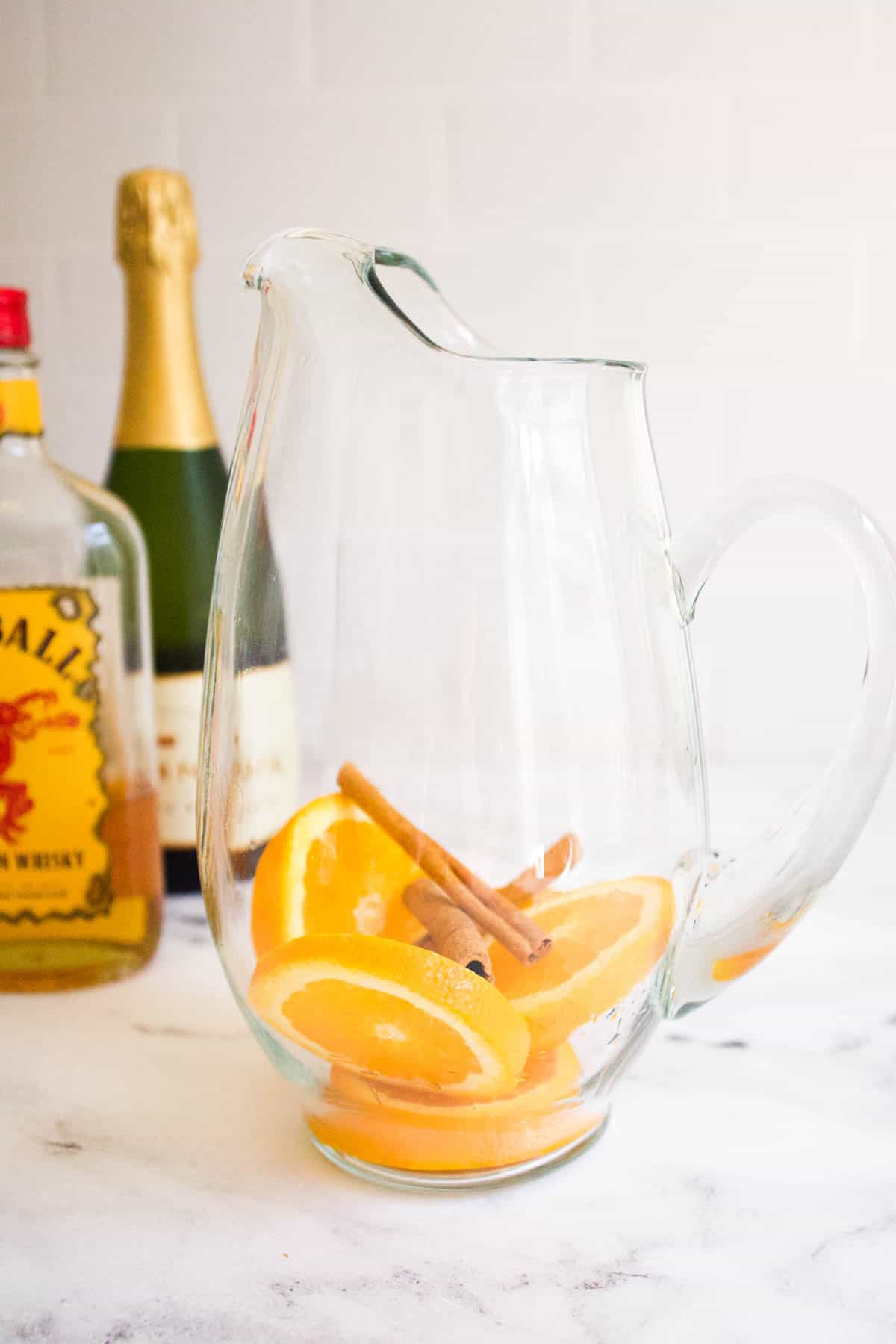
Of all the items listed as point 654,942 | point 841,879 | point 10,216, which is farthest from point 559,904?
point 10,216

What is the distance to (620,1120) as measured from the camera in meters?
0.40

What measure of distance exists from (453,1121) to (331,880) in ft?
0.26

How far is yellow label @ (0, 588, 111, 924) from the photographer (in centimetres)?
51

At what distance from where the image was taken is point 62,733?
52cm

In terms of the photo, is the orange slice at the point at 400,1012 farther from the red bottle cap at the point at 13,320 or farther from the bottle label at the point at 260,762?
the red bottle cap at the point at 13,320

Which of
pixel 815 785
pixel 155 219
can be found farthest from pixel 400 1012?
pixel 155 219

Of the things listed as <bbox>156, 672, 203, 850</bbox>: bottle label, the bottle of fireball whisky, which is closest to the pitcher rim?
the bottle of fireball whisky

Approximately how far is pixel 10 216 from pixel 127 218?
0.26 metres

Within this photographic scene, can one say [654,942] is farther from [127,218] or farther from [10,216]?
[10,216]

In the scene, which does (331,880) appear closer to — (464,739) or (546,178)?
(464,739)

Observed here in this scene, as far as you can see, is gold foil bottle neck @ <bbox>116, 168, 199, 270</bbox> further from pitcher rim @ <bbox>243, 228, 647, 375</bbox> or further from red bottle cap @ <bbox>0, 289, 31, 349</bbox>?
pitcher rim @ <bbox>243, 228, 647, 375</bbox>

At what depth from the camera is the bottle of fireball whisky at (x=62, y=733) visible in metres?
0.52

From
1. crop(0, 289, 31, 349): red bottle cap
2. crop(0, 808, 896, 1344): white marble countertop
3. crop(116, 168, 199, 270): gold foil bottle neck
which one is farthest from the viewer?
crop(116, 168, 199, 270): gold foil bottle neck

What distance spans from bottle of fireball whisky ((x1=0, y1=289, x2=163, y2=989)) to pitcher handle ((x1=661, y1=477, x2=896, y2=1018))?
29 cm
